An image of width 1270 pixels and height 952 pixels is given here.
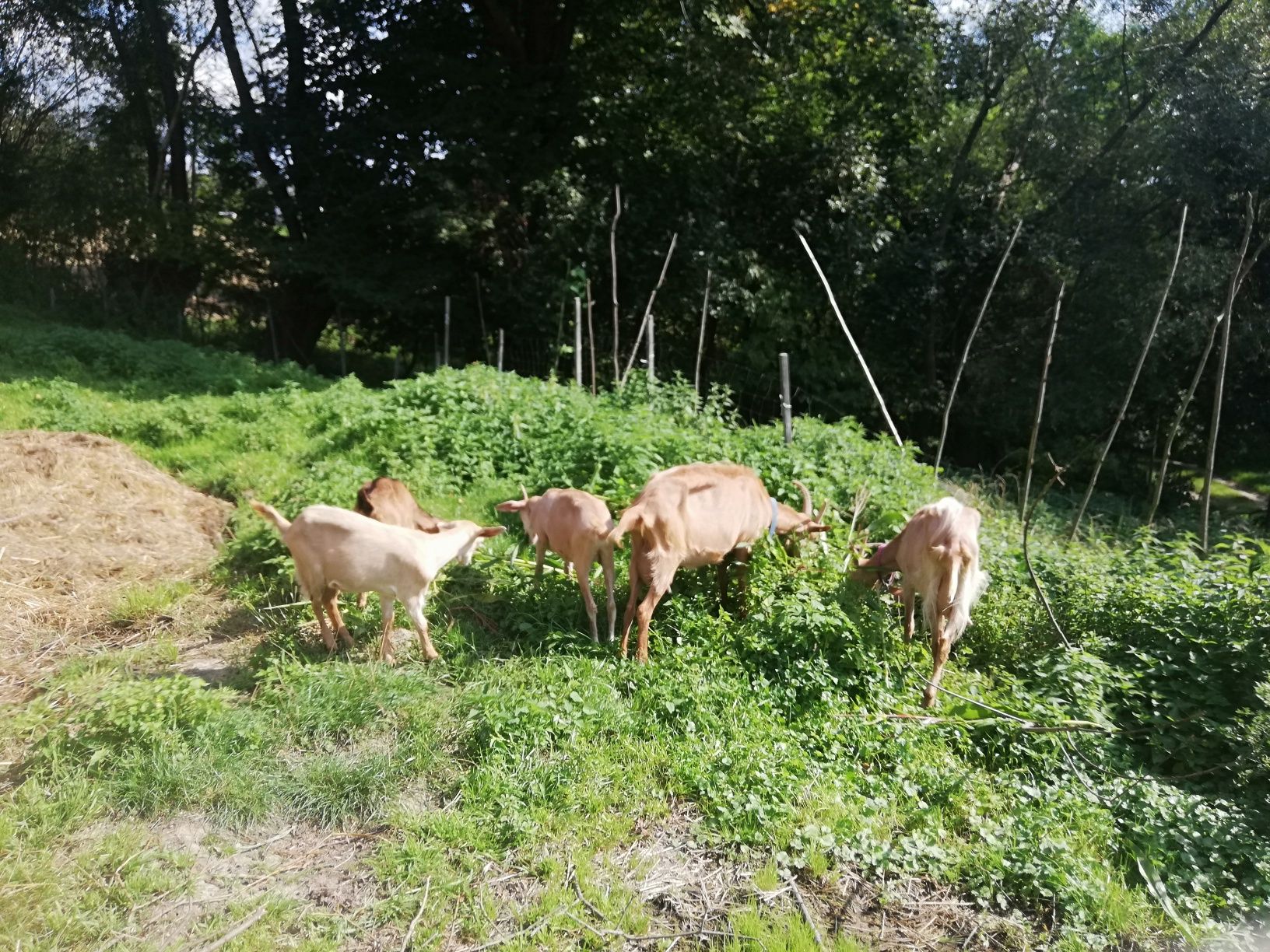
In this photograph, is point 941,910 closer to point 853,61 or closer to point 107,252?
point 853,61

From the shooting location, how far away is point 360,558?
4191 mm

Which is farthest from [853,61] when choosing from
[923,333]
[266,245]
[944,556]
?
[944,556]

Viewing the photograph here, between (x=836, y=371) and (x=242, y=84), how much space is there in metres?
13.0

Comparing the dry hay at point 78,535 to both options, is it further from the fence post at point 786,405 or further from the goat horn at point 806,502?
the fence post at point 786,405

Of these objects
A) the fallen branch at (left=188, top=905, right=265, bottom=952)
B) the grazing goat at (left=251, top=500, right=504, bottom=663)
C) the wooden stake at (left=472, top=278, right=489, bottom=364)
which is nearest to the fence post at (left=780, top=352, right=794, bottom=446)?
the grazing goat at (left=251, top=500, right=504, bottom=663)

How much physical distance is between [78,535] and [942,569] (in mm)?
5678

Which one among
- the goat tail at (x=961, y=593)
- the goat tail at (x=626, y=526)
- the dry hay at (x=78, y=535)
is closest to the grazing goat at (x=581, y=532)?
the goat tail at (x=626, y=526)

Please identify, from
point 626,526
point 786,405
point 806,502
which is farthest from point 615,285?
point 626,526

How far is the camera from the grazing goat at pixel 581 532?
4.70 m

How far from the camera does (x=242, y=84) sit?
54.6 ft

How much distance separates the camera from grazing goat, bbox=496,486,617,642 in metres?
→ 4.70

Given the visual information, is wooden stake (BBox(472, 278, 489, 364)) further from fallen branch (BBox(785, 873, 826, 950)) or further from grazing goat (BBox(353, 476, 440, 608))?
fallen branch (BBox(785, 873, 826, 950))

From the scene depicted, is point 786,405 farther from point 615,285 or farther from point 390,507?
point 390,507

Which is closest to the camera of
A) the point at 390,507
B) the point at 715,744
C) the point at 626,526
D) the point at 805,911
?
the point at 805,911
